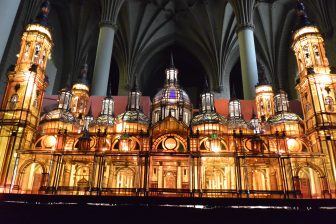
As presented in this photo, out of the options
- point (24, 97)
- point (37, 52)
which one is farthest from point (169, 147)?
point (37, 52)

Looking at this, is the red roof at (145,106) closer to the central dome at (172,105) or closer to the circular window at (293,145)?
the central dome at (172,105)

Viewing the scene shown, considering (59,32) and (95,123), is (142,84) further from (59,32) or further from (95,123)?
(95,123)

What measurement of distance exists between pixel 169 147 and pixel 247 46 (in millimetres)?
15529

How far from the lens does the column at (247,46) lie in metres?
23.3

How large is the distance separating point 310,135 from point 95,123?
34.2 feet

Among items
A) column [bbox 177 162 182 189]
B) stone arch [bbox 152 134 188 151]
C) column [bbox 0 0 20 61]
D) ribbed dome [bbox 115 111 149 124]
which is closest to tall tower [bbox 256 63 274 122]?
ribbed dome [bbox 115 111 149 124]

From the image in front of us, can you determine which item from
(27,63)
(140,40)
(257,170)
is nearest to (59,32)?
(140,40)

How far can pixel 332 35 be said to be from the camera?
83.6 ft

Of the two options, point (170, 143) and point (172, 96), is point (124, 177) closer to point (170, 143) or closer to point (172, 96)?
point (170, 143)

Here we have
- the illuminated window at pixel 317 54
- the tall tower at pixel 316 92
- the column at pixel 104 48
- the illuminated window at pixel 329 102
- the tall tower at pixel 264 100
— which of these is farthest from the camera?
the column at pixel 104 48

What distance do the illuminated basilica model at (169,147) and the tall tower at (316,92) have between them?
0.15 feet

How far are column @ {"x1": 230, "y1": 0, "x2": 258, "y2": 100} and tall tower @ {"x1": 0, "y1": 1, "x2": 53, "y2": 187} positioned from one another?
48.2 ft

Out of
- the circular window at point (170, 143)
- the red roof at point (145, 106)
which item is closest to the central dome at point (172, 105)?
the circular window at point (170, 143)

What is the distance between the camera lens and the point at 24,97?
13.2 m
